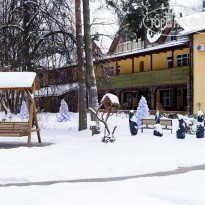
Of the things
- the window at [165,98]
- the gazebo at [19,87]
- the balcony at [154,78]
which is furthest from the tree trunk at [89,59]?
the window at [165,98]

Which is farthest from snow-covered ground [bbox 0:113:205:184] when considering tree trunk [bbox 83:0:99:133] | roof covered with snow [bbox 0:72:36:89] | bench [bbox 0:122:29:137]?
tree trunk [bbox 83:0:99:133]

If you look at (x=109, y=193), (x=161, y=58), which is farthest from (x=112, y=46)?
(x=109, y=193)

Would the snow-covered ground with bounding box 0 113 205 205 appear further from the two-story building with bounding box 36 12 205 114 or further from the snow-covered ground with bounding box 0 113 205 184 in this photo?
the two-story building with bounding box 36 12 205 114

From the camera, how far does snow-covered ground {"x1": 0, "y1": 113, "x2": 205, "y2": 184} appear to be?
293 inches

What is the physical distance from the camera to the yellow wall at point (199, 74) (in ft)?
72.4

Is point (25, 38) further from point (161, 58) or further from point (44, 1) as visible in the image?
point (161, 58)

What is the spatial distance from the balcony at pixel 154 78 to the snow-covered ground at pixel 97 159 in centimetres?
1206

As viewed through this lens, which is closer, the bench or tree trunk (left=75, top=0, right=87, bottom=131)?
the bench

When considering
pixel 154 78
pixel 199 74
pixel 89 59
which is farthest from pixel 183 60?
pixel 89 59

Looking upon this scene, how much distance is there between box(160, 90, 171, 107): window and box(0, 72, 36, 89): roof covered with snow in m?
21.1

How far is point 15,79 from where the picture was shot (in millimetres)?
11250

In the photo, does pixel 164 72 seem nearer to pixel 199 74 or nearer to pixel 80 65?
pixel 199 74

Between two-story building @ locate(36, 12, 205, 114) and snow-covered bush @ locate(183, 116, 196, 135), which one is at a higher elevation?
two-story building @ locate(36, 12, 205, 114)

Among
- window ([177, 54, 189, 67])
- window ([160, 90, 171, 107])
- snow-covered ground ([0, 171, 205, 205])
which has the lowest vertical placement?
snow-covered ground ([0, 171, 205, 205])
